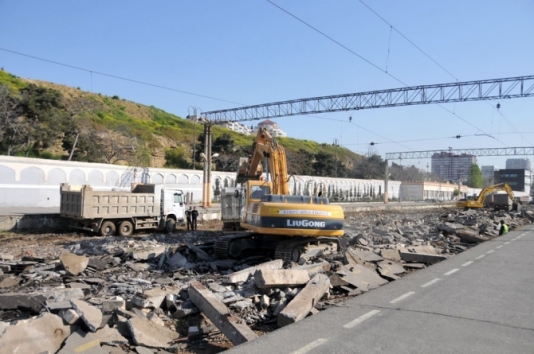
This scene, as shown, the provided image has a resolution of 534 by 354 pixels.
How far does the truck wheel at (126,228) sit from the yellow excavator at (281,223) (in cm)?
930

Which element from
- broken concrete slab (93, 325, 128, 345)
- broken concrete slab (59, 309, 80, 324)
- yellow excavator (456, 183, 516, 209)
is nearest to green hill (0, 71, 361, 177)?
yellow excavator (456, 183, 516, 209)

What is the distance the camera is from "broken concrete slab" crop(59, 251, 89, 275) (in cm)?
1123

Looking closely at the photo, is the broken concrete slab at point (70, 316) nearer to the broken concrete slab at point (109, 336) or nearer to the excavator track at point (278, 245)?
the broken concrete slab at point (109, 336)

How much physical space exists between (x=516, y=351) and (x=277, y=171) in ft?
37.4

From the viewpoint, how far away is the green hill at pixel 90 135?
44594 mm

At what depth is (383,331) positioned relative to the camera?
6766 millimetres

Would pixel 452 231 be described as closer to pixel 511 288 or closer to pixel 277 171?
pixel 277 171

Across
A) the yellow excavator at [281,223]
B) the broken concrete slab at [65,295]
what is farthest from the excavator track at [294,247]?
the broken concrete slab at [65,295]

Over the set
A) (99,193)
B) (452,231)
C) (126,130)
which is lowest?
(452,231)

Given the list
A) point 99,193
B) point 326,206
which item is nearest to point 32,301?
point 326,206

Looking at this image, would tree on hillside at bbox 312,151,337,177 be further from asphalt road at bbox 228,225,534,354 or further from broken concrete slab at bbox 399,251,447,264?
asphalt road at bbox 228,225,534,354

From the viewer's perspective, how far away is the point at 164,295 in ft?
26.9

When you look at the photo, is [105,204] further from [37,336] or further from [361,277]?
[37,336]

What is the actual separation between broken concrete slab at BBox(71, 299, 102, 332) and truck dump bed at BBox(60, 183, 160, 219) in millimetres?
16830
